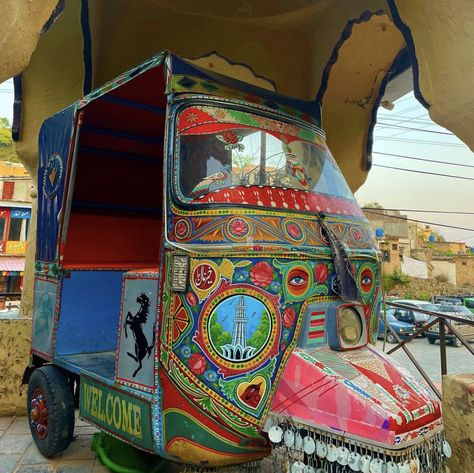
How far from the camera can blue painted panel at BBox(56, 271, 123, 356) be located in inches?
146

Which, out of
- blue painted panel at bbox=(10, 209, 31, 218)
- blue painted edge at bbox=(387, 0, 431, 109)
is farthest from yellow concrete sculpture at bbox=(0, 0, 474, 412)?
blue painted panel at bbox=(10, 209, 31, 218)

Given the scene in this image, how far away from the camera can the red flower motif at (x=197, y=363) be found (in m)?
2.33

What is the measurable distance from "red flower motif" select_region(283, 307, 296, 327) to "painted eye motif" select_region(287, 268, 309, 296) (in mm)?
92

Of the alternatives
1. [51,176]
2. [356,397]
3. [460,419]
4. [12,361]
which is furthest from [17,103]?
[460,419]

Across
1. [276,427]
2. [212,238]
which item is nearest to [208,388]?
[276,427]

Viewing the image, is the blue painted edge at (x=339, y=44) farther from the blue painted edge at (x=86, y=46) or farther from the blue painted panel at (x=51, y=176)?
the blue painted edge at (x=86, y=46)

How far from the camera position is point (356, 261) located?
8.67 ft

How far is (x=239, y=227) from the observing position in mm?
2424

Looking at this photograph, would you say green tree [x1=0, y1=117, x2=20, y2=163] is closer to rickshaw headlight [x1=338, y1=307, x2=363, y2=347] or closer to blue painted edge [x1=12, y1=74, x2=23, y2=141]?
blue painted edge [x1=12, y1=74, x2=23, y2=141]

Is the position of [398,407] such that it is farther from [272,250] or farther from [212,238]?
[212,238]

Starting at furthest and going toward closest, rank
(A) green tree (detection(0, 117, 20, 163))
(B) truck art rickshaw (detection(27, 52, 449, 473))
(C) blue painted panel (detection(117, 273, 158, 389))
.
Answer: (A) green tree (detection(0, 117, 20, 163)), (C) blue painted panel (detection(117, 273, 158, 389)), (B) truck art rickshaw (detection(27, 52, 449, 473))

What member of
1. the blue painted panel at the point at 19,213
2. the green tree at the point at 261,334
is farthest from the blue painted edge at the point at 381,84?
the blue painted panel at the point at 19,213

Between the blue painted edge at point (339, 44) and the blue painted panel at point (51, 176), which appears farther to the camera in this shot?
the blue painted edge at point (339, 44)

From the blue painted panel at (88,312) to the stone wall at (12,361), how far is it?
1.20m
